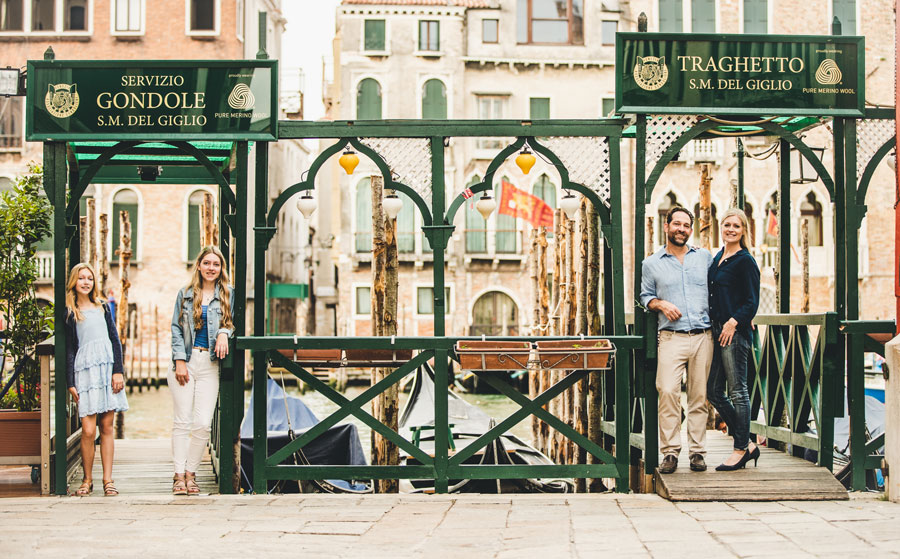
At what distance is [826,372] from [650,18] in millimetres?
29027

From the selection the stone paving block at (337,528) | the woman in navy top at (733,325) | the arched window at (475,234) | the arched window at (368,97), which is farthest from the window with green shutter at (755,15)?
the stone paving block at (337,528)

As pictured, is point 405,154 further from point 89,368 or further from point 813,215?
point 813,215

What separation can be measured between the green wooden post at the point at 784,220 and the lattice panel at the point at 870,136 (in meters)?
0.73

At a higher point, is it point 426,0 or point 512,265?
point 426,0

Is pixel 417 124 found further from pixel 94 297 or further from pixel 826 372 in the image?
pixel 826 372

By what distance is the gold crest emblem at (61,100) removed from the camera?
7.69 metres

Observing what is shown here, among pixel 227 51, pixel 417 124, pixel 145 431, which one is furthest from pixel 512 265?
pixel 417 124

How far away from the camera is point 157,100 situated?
773 cm

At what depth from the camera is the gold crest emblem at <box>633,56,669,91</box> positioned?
25.2 feet

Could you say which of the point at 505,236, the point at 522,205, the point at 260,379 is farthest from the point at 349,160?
the point at 505,236

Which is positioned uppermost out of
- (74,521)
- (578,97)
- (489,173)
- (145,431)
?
(578,97)

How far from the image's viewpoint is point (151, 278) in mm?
34688

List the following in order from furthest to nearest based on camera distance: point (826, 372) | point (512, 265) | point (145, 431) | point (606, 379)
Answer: point (512, 265)
point (145, 431)
point (606, 379)
point (826, 372)

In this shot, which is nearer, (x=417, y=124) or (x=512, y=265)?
(x=417, y=124)
